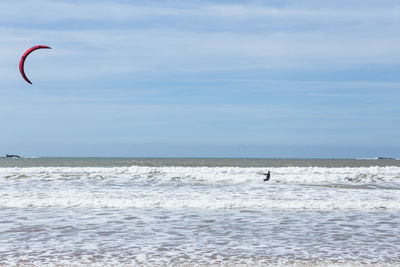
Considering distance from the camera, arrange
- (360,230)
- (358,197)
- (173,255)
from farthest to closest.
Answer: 1. (358,197)
2. (360,230)
3. (173,255)

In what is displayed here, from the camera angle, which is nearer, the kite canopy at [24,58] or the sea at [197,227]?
the sea at [197,227]

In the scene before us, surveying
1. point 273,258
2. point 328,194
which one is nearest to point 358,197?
point 328,194

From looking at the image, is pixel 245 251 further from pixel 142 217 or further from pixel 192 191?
pixel 192 191

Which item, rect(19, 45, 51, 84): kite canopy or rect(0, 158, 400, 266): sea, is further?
rect(19, 45, 51, 84): kite canopy

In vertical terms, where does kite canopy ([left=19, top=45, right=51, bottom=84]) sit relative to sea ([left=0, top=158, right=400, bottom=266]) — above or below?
above

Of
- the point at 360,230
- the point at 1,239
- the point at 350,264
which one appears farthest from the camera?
the point at 360,230

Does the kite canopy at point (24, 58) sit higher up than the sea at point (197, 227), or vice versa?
the kite canopy at point (24, 58)

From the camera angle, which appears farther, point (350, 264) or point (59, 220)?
point (59, 220)

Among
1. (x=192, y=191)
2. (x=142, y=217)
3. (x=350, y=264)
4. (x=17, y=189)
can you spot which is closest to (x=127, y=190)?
(x=192, y=191)

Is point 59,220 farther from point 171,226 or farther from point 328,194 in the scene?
point 328,194

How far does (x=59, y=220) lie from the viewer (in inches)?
384

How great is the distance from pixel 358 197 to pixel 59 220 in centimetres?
992

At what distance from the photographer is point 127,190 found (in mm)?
16281

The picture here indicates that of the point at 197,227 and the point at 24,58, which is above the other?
the point at 24,58
